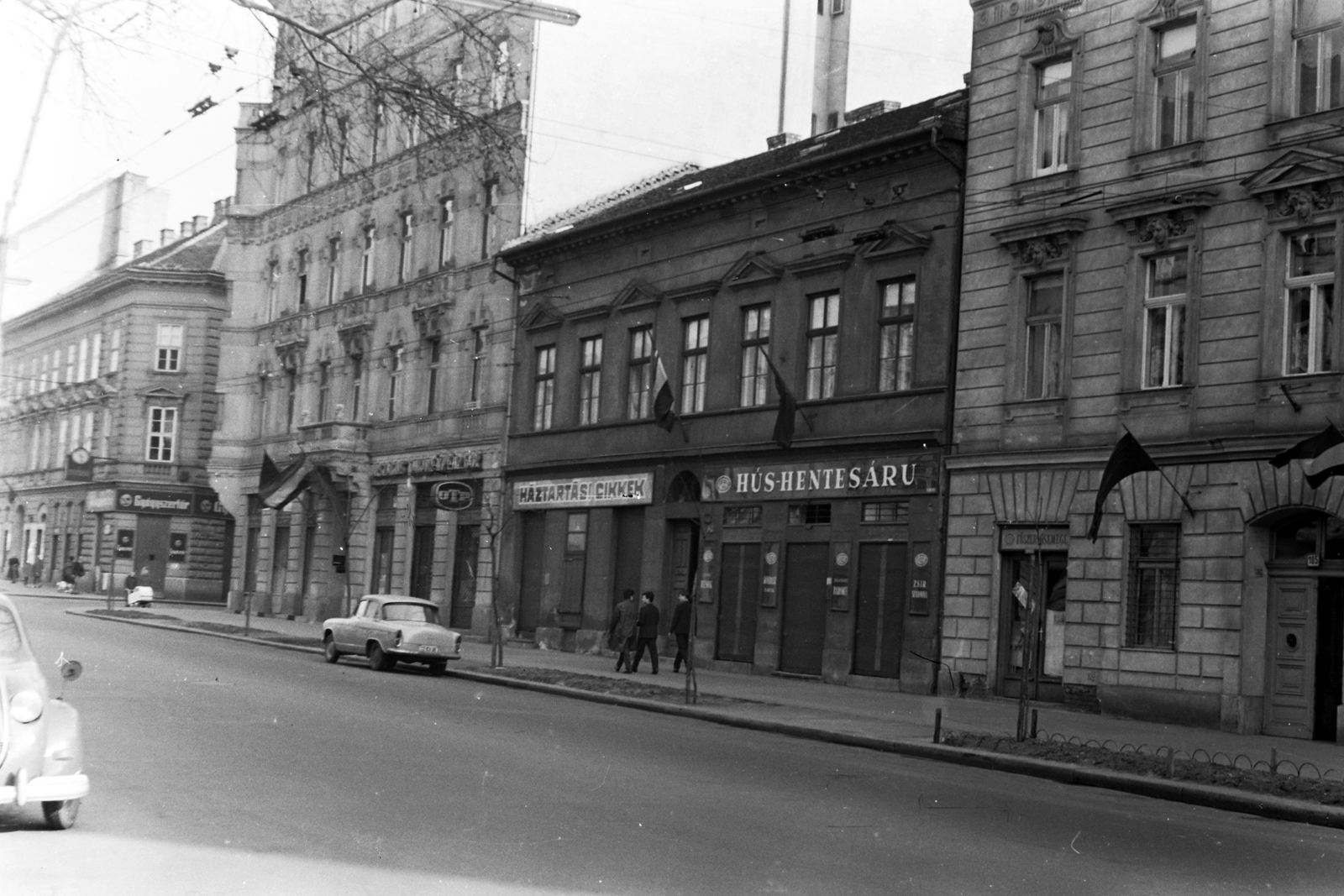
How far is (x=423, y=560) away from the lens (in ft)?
157

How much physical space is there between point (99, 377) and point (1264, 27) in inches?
2566

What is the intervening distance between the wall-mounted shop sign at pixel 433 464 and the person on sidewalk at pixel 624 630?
8.93 metres

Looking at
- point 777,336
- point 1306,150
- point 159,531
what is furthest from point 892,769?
point 159,531

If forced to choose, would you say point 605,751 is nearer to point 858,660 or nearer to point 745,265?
point 858,660

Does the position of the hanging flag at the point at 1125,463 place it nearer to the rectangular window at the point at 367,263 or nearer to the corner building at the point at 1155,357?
the corner building at the point at 1155,357

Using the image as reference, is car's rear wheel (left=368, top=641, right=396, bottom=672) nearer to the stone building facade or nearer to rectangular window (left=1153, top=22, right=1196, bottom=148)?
rectangular window (left=1153, top=22, right=1196, bottom=148)

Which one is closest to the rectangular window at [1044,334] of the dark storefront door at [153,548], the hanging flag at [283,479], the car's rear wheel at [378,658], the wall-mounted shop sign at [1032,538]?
the wall-mounted shop sign at [1032,538]

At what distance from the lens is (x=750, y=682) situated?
30828 millimetres

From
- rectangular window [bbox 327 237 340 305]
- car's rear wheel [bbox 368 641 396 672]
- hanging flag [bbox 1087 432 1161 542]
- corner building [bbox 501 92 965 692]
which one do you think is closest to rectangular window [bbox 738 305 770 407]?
corner building [bbox 501 92 965 692]

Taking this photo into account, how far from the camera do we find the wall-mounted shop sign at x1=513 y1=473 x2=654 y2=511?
124 feet

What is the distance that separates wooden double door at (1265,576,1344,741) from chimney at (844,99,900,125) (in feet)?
57.5

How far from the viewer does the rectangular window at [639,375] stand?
3841cm

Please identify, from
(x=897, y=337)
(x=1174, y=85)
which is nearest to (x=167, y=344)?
(x=897, y=337)

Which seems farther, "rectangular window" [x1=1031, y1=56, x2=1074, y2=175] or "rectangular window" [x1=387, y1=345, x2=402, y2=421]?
"rectangular window" [x1=387, y1=345, x2=402, y2=421]
